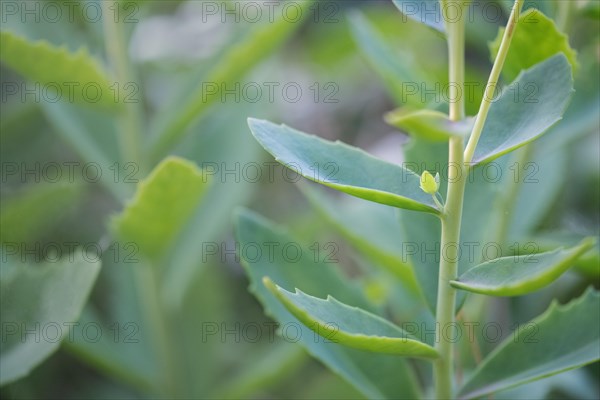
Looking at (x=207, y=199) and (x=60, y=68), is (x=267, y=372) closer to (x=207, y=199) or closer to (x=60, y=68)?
(x=207, y=199)

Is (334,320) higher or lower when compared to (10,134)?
higher

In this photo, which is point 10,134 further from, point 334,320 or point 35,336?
point 334,320

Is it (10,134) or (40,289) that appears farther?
(10,134)

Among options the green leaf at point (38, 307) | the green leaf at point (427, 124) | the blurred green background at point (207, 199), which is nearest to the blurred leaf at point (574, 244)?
the blurred green background at point (207, 199)

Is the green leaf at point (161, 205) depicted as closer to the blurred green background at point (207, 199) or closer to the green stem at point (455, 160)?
the blurred green background at point (207, 199)

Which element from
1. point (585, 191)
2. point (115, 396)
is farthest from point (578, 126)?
point (115, 396)
